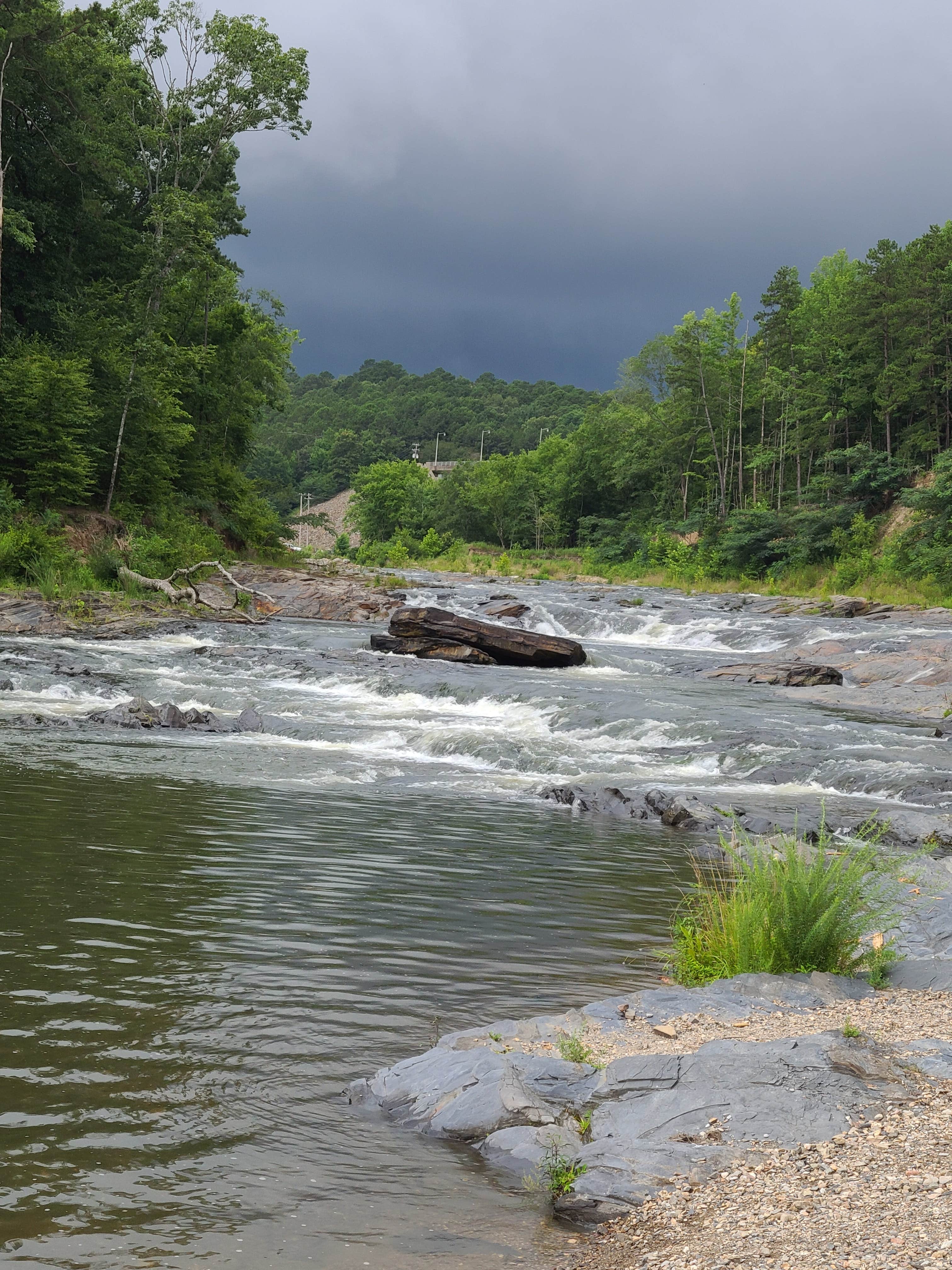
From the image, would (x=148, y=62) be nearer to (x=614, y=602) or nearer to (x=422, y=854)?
(x=614, y=602)

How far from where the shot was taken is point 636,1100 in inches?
167

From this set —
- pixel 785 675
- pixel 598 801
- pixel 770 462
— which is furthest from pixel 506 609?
pixel 770 462

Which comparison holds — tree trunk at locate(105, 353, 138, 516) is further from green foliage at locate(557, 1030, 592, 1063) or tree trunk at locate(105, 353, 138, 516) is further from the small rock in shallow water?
green foliage at locate(557, 1030, 592, 1063)

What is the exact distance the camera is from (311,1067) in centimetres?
478

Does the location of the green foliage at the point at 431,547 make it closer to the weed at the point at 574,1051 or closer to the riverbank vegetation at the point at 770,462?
the riverbank vegetation at the point at 770,462

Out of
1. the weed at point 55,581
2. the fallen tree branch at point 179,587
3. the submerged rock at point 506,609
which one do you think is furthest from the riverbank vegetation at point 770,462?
the weed at point 55,581

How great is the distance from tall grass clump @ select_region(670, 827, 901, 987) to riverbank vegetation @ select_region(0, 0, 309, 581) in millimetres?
25628

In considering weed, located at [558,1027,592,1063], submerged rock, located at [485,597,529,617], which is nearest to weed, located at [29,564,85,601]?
submerged rock, located at [485,597,529,617]

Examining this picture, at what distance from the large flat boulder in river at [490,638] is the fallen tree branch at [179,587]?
20.6 feet

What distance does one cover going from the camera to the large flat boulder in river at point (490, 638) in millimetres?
25172

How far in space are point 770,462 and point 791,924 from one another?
214ft

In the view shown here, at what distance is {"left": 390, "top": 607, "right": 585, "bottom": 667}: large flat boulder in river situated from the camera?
25.2 m

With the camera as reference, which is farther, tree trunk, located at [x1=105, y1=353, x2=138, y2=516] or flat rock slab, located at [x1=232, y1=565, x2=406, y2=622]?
tree trunk, located at [x1=105, y1=353, x2=138, y2=516]

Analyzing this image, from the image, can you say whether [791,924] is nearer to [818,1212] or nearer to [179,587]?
[818,1212]
